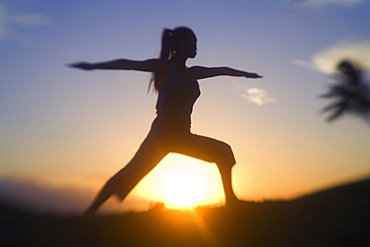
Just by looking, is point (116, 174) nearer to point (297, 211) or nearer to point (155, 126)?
A: point (155, 126)

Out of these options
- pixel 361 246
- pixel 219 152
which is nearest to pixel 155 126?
pixel 219 152

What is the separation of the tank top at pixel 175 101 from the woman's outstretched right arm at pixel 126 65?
9.6 inches

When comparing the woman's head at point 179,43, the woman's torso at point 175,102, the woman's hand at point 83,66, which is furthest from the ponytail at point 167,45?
the woman's hand at point 83,66

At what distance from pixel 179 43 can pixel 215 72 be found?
0.77 metres

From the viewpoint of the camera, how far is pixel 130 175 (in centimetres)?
532

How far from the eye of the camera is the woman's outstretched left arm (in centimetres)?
606

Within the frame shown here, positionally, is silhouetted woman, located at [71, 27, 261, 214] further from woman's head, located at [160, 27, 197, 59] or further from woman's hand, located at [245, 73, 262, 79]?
woman's hand, located at [245, 73, 262, 79]

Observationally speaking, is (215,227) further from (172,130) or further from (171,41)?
(171,41)

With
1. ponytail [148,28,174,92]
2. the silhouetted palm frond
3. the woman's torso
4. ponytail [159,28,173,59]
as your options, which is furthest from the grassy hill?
the silhouetted palm frond

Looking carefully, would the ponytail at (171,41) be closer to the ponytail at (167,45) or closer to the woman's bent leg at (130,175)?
the ponytail at (167,45)

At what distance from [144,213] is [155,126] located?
4.29ft

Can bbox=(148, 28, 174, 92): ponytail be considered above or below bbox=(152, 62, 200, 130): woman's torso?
above

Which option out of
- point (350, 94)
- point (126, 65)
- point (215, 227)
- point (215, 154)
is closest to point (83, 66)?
point (126, 65)

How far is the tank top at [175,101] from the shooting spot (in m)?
5.57
